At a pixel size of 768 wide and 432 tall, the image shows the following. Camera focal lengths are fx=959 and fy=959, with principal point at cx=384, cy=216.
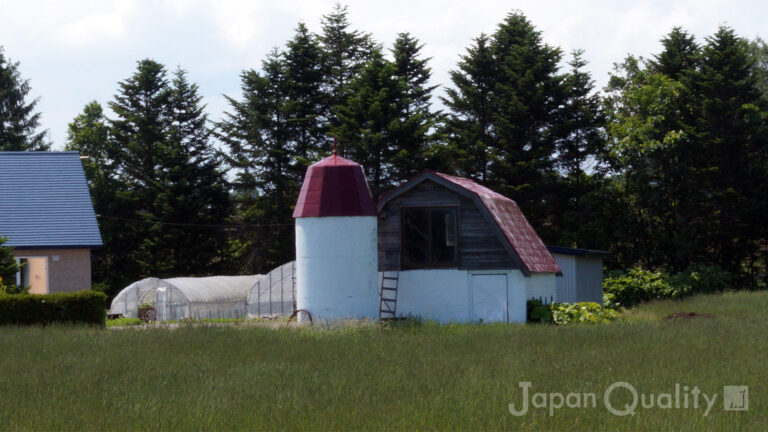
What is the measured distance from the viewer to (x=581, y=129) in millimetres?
51469

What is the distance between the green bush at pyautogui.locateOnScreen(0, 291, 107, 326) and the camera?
25.9 meters

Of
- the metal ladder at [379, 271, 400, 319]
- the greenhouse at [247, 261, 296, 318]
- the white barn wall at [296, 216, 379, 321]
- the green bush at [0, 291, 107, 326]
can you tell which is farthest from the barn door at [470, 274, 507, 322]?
the green bush at [0, 291, 107, 326]

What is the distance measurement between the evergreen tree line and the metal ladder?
17.2m

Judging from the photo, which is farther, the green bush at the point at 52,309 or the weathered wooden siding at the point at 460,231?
the weathered wooden siding at the point at 460,231

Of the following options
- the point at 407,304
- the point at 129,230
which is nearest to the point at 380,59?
the point at 129,230

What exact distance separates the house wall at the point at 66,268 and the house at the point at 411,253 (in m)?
9.75

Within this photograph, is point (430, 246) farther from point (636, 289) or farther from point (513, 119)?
point (513, 119)

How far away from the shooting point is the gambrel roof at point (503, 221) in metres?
29.1

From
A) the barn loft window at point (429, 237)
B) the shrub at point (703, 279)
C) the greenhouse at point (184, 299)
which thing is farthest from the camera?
the shrub at point (703, 279)

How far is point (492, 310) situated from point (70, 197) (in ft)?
55.9

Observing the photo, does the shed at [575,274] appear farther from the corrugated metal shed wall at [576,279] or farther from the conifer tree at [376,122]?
the conifer tree at [376,122]

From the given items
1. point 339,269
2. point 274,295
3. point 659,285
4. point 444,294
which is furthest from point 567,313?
point 659,285

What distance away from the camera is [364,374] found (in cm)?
1568

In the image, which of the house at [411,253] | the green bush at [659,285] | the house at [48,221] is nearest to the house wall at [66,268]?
the house at [48,221]
